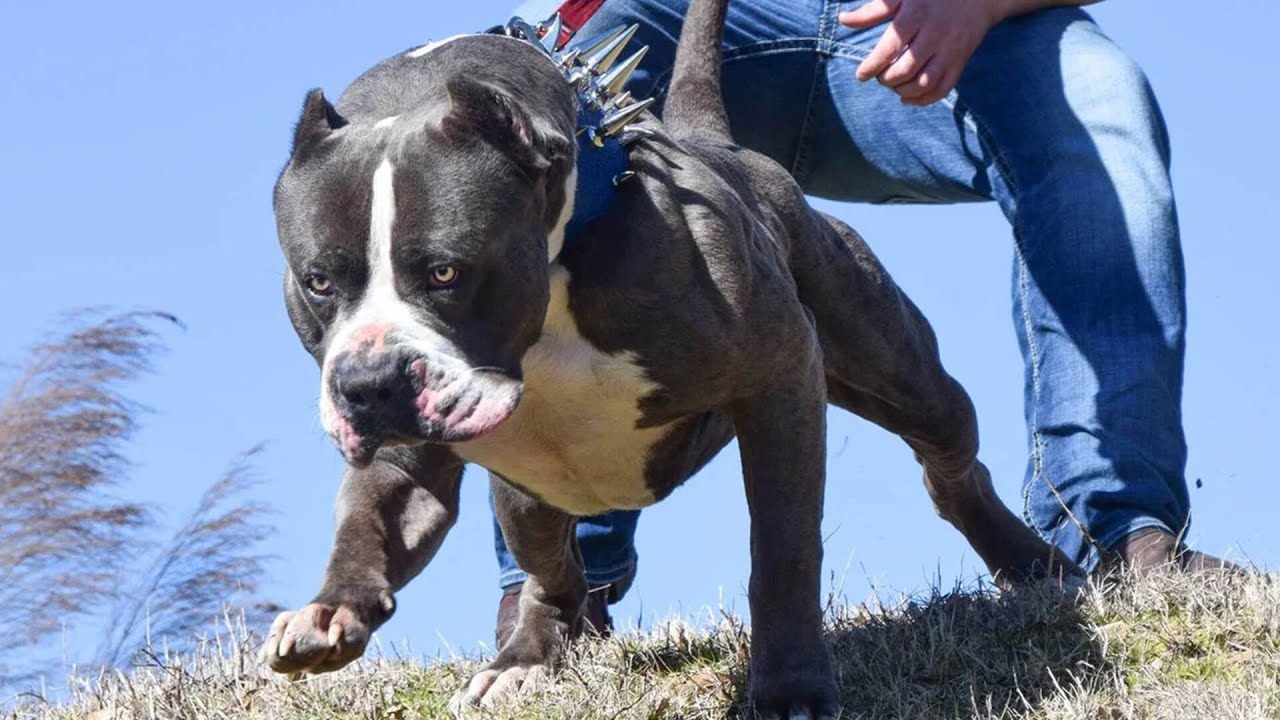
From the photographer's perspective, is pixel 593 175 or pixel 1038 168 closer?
pixel 593 175

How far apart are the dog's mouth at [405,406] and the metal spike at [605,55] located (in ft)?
3.31

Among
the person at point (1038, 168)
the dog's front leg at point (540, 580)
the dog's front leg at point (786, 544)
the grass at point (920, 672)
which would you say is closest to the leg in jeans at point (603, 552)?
the person at point (1038, 168)

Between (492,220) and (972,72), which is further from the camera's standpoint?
(972,72)

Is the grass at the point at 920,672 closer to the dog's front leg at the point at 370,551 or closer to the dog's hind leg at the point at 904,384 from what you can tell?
the dog's front leg at the point at 370,551

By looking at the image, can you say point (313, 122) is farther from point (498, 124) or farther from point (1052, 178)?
point (1052, 178)

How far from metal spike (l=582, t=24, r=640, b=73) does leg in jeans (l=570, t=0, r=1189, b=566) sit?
1421 millimetres

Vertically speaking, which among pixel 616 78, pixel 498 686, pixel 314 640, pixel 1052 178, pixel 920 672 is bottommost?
pixel 498 686

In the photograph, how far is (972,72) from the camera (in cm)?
634

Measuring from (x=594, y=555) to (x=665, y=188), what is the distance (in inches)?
86.2

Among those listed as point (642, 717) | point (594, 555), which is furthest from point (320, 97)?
point (594, 555)

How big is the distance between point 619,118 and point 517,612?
2.18m

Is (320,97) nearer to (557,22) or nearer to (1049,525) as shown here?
(557,22)

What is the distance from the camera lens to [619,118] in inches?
184

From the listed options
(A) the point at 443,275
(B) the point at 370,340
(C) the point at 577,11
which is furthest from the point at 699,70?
(B) the point at 370,340
